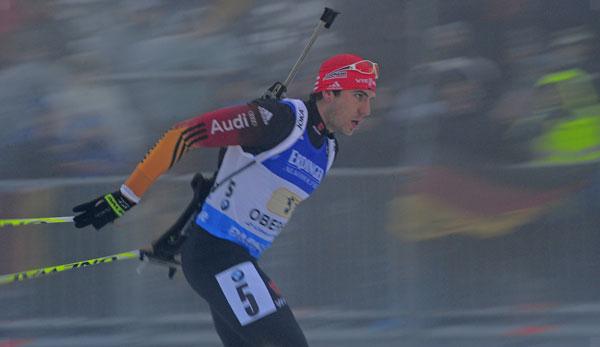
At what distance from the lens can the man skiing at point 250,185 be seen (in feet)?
13.2

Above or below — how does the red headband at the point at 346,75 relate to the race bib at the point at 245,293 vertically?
above

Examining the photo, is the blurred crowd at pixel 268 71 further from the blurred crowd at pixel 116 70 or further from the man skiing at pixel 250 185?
the man skiing at pixel 250 185

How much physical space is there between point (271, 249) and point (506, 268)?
138cm

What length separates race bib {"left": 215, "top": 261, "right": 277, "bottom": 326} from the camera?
409 centimetres

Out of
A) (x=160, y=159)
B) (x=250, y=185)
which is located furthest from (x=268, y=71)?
(x=160, y=159)

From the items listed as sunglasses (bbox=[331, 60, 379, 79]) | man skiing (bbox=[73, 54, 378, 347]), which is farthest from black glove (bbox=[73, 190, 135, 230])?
sunglasses (bbox=[331, 60, 379, 79])

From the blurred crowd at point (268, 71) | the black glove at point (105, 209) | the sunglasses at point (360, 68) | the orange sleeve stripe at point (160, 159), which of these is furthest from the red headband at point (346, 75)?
the blurred crowd at point (268, 71)

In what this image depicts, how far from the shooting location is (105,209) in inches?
160

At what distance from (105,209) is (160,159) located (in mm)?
273

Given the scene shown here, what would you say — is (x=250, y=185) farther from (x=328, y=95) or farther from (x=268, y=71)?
(x=268, y=71)

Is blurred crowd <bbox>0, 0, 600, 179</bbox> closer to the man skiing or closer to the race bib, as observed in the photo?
the man skiing

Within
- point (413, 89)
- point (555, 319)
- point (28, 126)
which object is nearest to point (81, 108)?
point (28, 126)

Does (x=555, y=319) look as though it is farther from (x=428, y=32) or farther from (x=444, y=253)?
(x=428, y=32)

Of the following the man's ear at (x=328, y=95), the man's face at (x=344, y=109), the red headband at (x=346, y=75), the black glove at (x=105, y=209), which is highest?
the red headband at (x=346, y=75)
